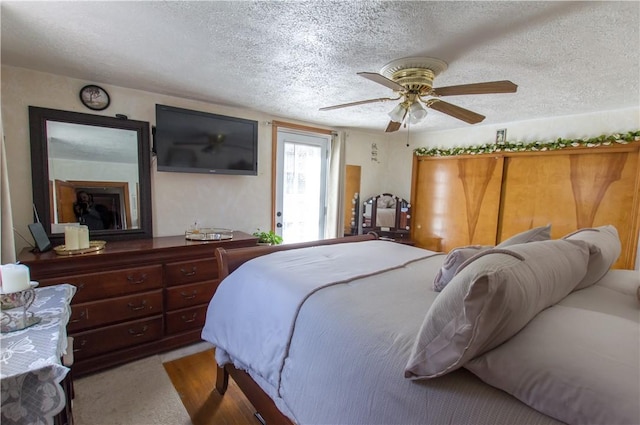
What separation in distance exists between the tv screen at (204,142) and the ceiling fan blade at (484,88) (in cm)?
213

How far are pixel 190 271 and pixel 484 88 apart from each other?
2.59 meters

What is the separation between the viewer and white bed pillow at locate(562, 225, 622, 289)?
145 centimetres

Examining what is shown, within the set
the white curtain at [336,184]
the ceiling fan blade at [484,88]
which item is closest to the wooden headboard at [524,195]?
the white curtain at [336,184]

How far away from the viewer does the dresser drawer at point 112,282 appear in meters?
2.19

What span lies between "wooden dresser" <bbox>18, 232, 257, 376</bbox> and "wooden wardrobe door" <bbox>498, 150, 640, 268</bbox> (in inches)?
129

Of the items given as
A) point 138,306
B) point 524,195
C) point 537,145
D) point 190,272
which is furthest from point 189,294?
point 537,145

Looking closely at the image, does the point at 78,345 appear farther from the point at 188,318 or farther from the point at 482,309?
the point at 482,309

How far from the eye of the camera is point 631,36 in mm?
→ 1575

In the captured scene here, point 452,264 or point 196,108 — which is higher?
point 196,108

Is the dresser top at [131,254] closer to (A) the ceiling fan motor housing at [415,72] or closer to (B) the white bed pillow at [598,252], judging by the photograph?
(A) the ceiling fan motor housing at [415,72]

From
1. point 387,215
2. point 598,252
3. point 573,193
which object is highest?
point 573,193

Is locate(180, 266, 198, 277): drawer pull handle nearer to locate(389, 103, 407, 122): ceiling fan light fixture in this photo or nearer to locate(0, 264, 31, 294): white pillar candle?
locate(0, 264, 31, 294): white pillar candle

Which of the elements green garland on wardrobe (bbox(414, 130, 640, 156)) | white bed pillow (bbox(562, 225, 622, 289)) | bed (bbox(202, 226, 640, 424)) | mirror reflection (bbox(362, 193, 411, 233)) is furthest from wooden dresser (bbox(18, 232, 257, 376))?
green garland on wardrobe (bbox(414, 130, 640, 156))

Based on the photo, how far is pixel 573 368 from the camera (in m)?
0.75
